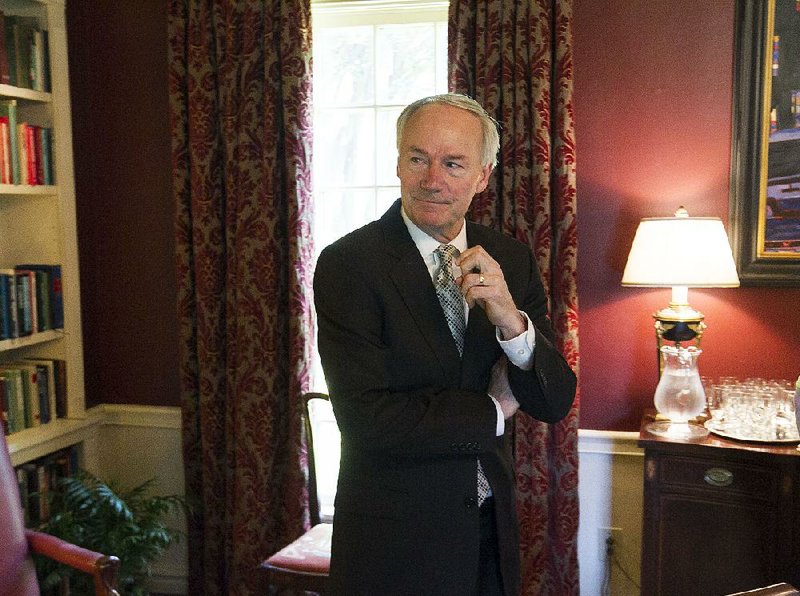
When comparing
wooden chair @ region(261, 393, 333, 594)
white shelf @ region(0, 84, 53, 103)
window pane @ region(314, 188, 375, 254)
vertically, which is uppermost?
white shelf @ region(0, 84, 53, 103)

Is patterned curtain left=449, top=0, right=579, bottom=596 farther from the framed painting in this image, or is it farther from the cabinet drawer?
the framed painting

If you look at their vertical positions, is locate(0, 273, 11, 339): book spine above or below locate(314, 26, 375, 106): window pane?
below

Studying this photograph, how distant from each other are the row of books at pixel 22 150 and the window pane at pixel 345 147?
3.49 feet

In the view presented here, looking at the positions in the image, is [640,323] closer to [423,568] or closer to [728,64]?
[728,64]

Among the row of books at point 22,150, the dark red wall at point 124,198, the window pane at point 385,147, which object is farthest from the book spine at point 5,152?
the window pane at point 385,147

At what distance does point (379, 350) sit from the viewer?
4.97ft

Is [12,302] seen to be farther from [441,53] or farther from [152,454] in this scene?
[441,53]

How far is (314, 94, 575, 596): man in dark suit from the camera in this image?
1496mm

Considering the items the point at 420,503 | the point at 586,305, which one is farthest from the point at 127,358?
the point at 420,503

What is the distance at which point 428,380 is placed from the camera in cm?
156

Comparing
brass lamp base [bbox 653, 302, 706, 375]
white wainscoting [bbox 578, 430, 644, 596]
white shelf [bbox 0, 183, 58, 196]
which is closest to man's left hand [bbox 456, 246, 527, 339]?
brass lamp base [bbox 653, 302, 706, 375]

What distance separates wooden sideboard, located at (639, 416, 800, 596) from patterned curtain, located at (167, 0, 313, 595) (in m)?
1.33

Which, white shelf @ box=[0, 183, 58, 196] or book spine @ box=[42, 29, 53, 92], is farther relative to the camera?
book spine @ box=[42, 29, 53, 92]

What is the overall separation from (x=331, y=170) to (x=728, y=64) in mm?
1565
